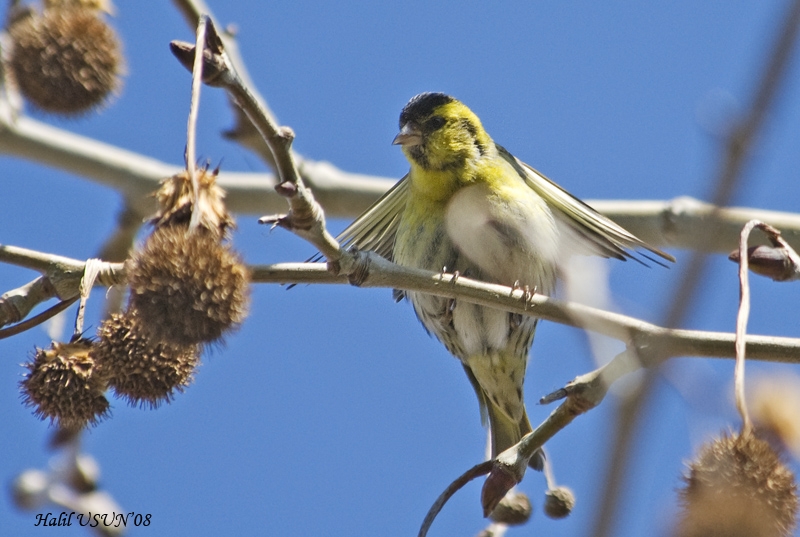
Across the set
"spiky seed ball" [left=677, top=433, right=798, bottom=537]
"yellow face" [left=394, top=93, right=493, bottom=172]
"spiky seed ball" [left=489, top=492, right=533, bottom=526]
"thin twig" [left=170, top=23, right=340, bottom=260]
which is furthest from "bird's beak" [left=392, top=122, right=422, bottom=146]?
"spiky seed ball" [left=677, top=433, right=798, bottom=537]

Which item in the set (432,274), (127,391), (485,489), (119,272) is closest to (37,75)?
(119,272)

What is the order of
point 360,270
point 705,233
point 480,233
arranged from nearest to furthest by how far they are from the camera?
1. point 705,233
2. point 360,270
3. point 480,233

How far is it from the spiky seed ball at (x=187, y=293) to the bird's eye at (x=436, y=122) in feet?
9.36

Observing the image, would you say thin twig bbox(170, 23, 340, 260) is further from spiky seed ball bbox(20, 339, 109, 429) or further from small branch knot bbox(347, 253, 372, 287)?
spiky seed ball bbox(20, 339, 109, 429)

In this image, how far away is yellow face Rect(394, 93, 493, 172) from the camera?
4637mm

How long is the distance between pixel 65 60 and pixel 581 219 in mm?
2552

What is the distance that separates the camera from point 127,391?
2.35m

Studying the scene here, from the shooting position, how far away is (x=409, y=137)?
4.75 m

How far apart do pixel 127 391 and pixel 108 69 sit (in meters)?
1.30

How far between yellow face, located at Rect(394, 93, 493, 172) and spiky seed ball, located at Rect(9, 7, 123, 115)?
188 cm

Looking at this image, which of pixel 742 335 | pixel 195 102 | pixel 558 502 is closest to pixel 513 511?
pixel 558 502

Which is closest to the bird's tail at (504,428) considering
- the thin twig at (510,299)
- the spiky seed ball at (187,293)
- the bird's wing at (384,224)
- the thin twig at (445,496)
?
the bird's wing at (384,224)

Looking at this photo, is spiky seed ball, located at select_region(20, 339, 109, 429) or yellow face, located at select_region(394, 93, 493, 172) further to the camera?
yellow face, located at select_region(394, 93, 493, 172)

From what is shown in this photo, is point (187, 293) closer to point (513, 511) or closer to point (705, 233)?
point (705, 233)
